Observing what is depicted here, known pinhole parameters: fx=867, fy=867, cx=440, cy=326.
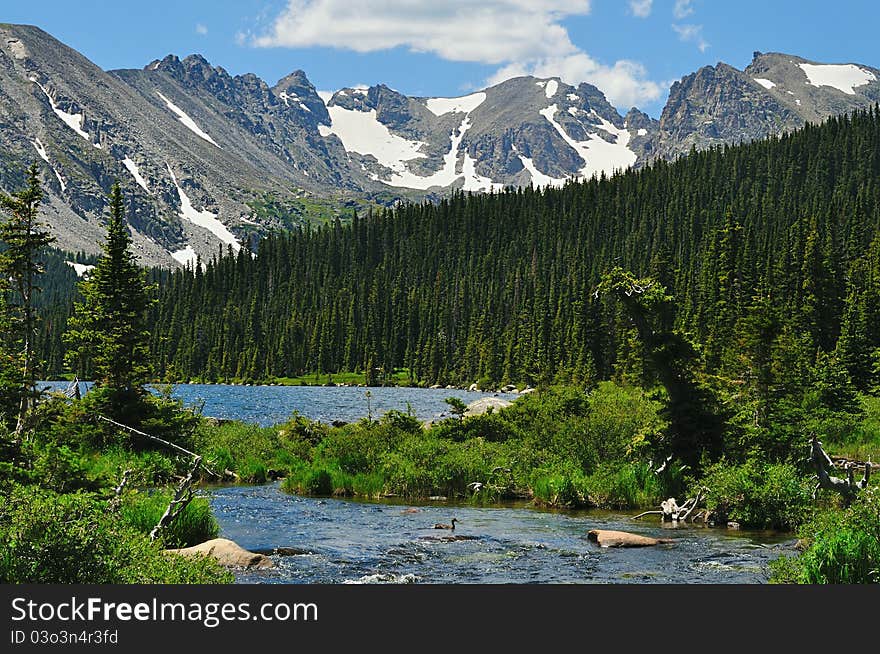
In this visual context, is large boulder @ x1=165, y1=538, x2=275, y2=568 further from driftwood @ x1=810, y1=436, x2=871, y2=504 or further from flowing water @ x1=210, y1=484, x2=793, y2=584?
driftwood @ x1=810, y1=436, x2=871, y2=504

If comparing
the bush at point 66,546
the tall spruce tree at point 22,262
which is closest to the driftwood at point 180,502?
the bush at point 66,546

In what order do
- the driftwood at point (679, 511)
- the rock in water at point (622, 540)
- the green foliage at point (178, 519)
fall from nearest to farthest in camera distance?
1. the green foliage at point (178, 519)
2. the rock in water at point (622, 540)
3. the driftwood at point (679, 511)

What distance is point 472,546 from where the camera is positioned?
26.2 m

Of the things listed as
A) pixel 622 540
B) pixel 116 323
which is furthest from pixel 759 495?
pixel 116 323

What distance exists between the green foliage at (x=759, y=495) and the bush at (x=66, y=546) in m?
20.9

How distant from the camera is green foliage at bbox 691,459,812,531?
95.3 ft

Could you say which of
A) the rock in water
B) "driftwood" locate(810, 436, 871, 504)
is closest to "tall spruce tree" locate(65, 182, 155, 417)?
the rock in water

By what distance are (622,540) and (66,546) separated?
56.4ft

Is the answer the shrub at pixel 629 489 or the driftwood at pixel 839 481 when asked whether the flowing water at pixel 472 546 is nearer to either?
the shrub at pixel 629 489

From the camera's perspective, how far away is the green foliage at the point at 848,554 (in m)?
17.1

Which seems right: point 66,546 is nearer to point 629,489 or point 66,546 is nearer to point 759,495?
point 759,495

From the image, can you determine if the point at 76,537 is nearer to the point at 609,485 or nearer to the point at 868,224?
the point at 609,485

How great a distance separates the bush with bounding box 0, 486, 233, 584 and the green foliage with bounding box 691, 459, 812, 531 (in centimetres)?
2093

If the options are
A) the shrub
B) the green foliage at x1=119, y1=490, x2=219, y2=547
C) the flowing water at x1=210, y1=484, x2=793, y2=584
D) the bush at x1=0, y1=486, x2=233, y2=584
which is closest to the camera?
the bush at x1=0, y1=486, x2=233, y2=584
